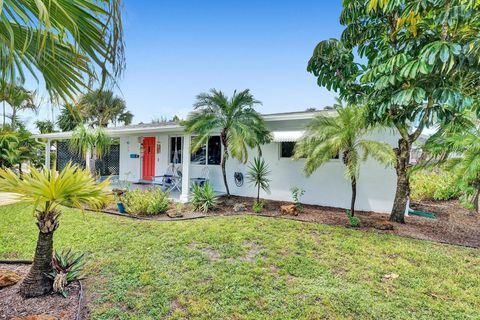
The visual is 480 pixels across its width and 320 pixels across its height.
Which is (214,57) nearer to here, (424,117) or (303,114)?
(303,114)

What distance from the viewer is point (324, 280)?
210 inches

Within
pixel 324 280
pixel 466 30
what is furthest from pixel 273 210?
pixel 466 30

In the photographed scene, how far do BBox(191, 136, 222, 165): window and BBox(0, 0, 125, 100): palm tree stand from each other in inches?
467

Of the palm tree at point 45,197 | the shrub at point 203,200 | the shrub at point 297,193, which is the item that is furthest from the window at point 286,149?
the palm tree at point 45,197

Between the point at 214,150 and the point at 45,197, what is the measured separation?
10818mm

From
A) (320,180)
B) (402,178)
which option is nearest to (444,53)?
(402,178)

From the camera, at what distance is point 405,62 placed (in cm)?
582

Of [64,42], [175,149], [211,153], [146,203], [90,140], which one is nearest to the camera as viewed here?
[64,42]

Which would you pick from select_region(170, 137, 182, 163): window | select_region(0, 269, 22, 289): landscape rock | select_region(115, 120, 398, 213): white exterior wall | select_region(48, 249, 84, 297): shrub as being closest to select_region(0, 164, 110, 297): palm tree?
select_region(48, 249, 84, 297): shrub

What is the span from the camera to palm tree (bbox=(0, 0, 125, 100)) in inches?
77.9

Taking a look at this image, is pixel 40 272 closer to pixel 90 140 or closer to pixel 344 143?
pixel 344 143

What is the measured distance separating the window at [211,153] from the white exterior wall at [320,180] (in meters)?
0.31

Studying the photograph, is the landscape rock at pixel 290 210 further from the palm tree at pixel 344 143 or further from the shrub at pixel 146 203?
the shrub at pixel 146 203

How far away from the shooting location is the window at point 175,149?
1709cm
